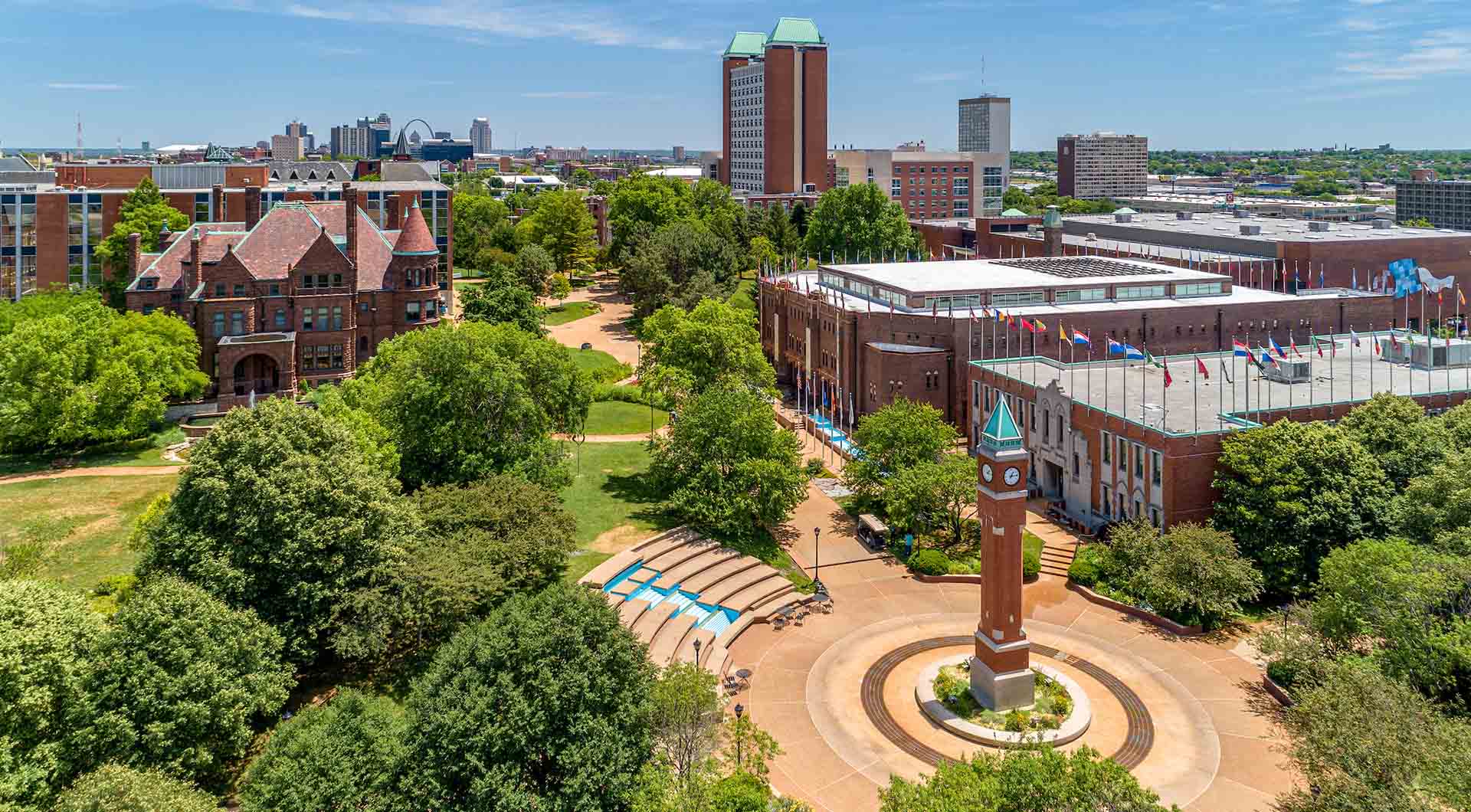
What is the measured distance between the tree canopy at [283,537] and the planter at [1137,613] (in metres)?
33.0

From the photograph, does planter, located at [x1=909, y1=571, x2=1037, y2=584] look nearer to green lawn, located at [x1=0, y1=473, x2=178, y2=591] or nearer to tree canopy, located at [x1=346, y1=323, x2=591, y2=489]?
tree canopy, located at [x1=346, y1=323, x2=591, y2=489]

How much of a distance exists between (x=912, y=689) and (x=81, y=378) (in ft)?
184

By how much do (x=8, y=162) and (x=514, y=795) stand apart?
130283 millimetres

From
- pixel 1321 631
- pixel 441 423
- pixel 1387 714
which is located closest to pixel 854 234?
pixel 441 423

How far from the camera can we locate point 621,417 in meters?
82.2

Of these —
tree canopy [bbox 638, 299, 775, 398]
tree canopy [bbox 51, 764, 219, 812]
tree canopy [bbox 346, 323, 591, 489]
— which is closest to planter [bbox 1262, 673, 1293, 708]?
tree canopy [bbox 346, 323, 591, 489]

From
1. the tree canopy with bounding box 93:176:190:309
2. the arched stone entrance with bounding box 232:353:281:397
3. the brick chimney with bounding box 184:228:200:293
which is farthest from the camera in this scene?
the tree canopy with bounding box 93:176:190:309

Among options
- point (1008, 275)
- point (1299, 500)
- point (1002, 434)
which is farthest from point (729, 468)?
point (1008, 275)

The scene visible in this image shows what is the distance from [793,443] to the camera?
58.0m

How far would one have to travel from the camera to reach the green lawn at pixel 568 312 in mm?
121688

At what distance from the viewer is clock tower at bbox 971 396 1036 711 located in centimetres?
3903

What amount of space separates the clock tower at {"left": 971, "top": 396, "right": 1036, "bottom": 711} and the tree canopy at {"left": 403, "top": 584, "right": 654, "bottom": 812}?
14655 millimetres

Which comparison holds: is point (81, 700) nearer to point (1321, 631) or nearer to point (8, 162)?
point (1321, 631)

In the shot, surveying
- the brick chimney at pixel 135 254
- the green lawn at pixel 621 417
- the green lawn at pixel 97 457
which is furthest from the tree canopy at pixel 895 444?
the brick chimney at pixel 135 254
